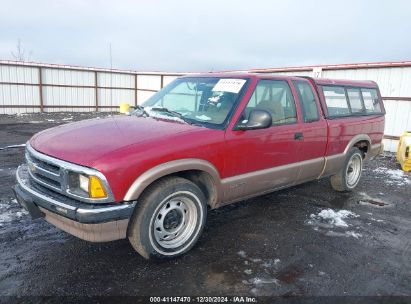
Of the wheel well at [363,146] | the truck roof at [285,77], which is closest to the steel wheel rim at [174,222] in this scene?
the truck roof at [285,77]

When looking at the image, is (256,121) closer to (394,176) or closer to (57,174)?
(57,174)

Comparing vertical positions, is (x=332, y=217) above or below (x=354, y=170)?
below

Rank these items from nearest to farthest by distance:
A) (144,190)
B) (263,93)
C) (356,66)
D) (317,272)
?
(144,190), (317,272), (263,93), (356,66)

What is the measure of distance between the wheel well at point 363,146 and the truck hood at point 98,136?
383cm

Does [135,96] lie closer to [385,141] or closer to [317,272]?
[385,141]

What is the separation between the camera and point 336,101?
5434 mm

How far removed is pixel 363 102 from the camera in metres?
6.06

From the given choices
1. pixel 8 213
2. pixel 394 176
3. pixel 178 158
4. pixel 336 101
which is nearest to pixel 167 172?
pixel 178 158

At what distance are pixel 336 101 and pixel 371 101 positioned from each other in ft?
4.30

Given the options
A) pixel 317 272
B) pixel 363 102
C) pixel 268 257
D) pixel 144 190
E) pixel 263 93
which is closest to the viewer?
pixel 144 190

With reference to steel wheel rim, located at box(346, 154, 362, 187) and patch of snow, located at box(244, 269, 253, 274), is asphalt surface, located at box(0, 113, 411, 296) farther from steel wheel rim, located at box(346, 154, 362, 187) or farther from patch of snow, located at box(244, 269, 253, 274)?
steel wheel rim, located at box(346, 154, 362, 187)

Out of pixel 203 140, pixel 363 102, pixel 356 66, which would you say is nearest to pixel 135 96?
pixel 356 66

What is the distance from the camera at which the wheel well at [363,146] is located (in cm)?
610

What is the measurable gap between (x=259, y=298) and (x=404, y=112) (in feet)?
32.4
